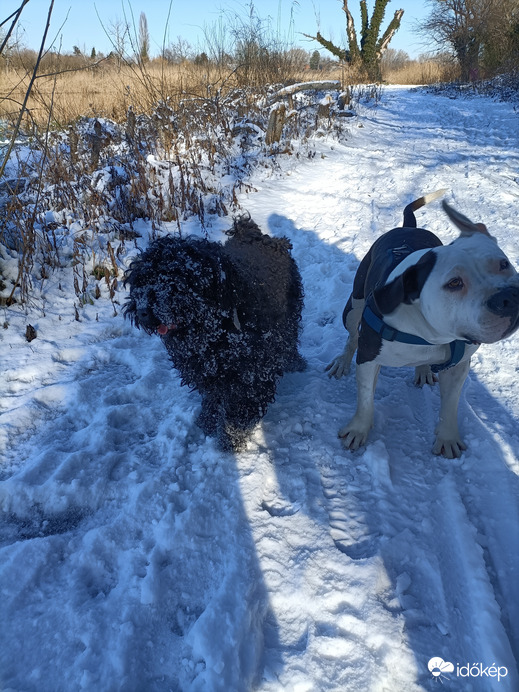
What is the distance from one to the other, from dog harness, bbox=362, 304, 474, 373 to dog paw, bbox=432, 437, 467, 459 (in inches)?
20.7

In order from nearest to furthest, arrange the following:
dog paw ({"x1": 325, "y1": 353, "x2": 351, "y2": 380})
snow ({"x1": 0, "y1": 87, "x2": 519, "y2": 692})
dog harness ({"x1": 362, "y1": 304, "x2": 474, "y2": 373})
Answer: snow ({"x1": 0, "y1": 87, "x2": 519, "y2": 692}), dog harness ({"x1": 362, "y1": 304, "x2": 474, "y2": 373}), dog paw ({"x1": 325, "y1": 353, "x2": 351, "y2": 380})

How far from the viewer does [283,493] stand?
2.48m

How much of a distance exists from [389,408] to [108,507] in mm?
2107

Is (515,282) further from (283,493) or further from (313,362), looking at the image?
(313,362)

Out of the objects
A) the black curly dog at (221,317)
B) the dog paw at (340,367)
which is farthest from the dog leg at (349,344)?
the black curly dog at (221,317)

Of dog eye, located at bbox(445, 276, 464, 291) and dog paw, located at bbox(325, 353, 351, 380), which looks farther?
dog paw, located at bbox(325, 353, 351, 380)

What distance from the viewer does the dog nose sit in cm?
176

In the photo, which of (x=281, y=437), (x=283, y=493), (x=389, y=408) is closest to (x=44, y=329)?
(x=281, y=437)

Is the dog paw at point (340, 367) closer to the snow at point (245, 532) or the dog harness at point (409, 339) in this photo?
the snow at point (245, 532)

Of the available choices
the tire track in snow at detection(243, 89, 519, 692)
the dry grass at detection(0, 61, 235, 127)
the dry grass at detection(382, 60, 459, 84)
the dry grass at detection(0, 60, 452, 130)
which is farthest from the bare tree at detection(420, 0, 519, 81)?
the tire track in snow at detection(243, 89, 519, 692)

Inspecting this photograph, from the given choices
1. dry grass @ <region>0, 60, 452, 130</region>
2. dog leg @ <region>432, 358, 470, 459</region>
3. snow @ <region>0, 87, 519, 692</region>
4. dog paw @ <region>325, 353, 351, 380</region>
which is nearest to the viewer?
snow @ <region>0, 87, 519, 692</region>

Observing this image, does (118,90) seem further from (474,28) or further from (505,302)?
(474,28)

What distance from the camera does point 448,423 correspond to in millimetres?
2613

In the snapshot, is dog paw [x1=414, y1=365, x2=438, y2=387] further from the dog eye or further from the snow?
the dog eye
